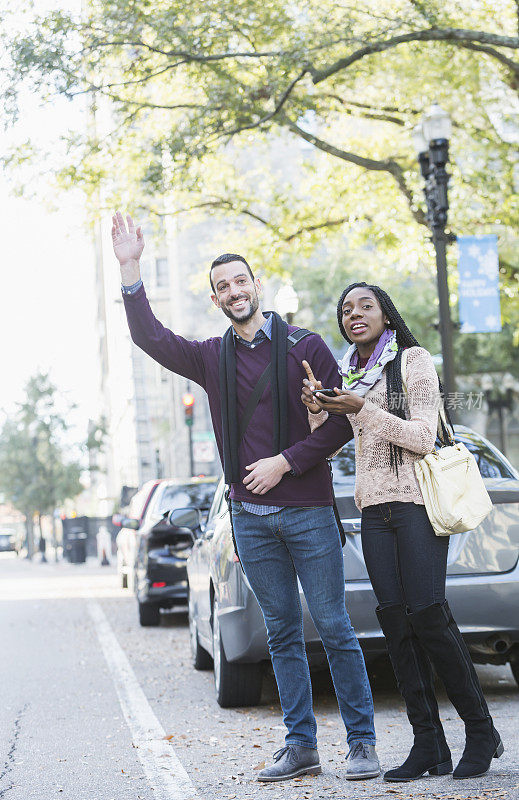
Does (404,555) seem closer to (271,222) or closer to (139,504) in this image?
(139,504)

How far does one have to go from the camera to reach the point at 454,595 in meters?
6.58

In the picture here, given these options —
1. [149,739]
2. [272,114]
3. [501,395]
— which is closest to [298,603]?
[149,739]

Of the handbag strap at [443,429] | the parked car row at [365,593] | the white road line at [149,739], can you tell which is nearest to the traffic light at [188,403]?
the white road line at [149,739]

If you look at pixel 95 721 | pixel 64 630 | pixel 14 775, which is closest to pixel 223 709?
pixel 95 721

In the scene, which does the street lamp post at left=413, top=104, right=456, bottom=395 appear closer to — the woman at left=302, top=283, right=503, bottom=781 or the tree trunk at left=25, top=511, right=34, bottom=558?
the woman at left=302, top=283, right=503, bottom=781

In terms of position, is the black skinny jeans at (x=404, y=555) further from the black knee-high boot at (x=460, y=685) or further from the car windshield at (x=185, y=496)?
the car windshield at (x=185, y=496)

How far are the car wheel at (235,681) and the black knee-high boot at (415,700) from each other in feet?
8.23

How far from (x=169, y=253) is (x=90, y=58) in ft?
130

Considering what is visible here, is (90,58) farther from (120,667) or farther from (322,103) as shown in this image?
(120,667)

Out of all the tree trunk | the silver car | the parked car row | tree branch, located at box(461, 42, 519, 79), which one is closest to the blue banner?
tree branch, located at box(461, 42, 519, 79)

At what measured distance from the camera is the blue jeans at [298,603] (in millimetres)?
4941

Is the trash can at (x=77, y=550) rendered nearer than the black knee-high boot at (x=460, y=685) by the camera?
No

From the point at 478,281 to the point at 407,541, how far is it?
39.3 feet

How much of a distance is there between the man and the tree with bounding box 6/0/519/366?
9051 millimetres
